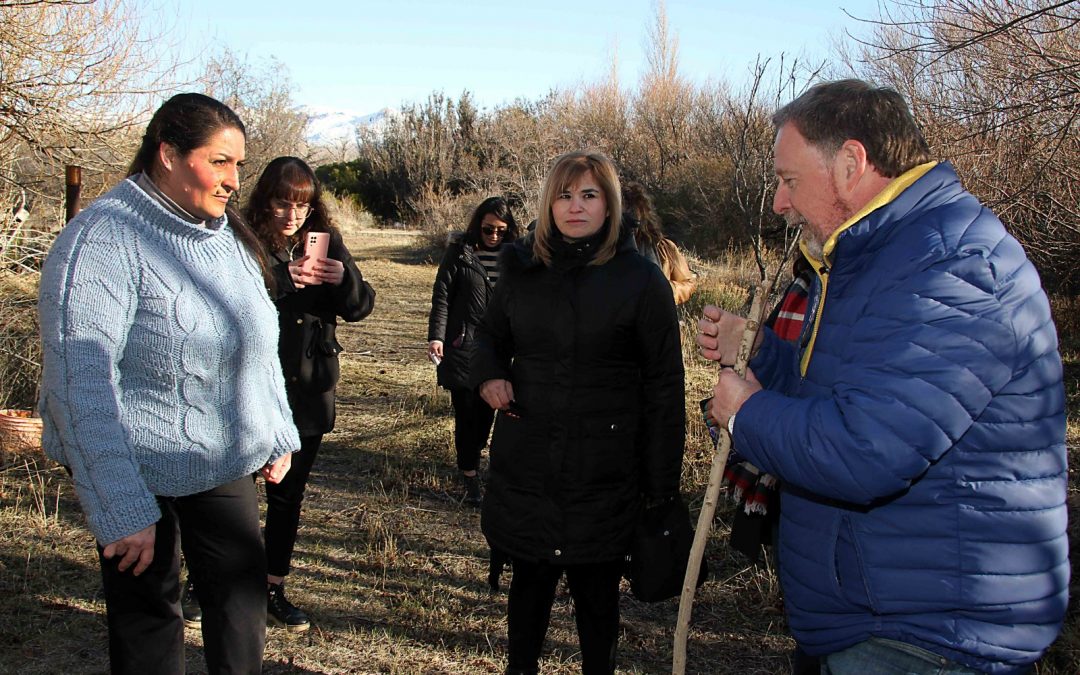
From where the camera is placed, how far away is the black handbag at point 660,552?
271 cm

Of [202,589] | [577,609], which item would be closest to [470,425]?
[577,609]

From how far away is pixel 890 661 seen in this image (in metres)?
1.69

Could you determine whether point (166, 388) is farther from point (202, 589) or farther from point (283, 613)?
point (283, 613)

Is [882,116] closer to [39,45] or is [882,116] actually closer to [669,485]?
[669,485]

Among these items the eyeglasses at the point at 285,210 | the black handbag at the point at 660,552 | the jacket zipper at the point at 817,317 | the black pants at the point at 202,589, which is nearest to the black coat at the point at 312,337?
the eyeglasses at the point at 285,210

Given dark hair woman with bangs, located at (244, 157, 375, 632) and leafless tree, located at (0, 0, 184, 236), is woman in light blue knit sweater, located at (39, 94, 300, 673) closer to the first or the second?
dark hair woman with bangs, located at (244, 157, 375, 632)

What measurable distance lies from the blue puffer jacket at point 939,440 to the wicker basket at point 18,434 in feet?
18.3

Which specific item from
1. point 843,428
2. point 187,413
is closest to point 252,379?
point 187,413

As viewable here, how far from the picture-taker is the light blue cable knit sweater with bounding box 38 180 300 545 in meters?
2.13

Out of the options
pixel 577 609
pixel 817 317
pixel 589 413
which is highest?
pixel 817 317

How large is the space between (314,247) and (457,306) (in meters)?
1.89

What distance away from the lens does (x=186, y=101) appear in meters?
2.37

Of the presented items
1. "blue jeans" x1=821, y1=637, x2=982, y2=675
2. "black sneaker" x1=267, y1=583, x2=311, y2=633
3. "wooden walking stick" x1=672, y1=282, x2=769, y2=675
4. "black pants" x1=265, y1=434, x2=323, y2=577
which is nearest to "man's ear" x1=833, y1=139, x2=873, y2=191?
"wooden walking stick" x1=672, y1=282, x2=769, y2=675

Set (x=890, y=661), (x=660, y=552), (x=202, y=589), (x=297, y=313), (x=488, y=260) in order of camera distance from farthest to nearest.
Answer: (x=488, y=260) < (x=297, y=313) < (x=660, y=552) < (x=202, y=589) < (x=890, y=661)
